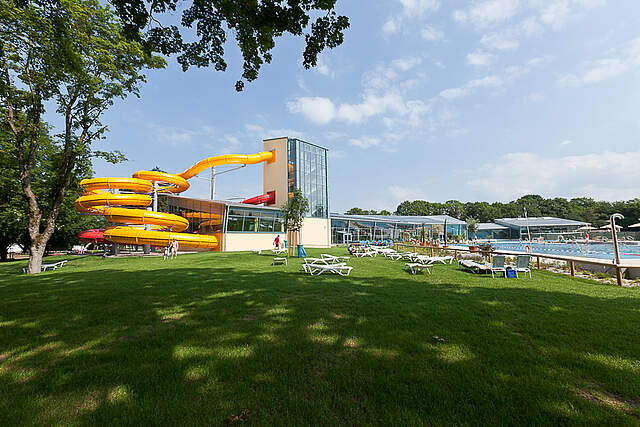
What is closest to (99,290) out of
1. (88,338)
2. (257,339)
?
(88,338)

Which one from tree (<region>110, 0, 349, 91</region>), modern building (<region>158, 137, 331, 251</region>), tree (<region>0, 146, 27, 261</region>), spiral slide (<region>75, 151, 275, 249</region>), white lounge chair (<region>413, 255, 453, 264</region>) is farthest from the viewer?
modern building (<region>158, 137, 331, 251</region>)

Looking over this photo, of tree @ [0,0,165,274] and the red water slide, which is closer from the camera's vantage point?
tree @ [0,0,165,274]

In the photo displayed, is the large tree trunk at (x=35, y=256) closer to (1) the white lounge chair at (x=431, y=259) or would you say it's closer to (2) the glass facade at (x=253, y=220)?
(2) the glass facade at (x=253, y=220)

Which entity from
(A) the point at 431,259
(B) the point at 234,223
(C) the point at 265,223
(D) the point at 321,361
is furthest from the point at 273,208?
(D) the point at 321,361

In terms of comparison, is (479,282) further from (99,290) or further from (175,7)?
(99,290)

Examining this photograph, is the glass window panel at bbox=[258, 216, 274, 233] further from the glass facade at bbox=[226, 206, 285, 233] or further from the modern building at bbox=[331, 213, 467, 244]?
the modern building at bbox=[331, 213, 467, 244]

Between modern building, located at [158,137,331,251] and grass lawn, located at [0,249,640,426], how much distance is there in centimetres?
2043

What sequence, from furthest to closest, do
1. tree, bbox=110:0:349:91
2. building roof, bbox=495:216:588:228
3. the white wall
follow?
1. building roof, bbox=495:216:588:228
2. the white wall
3. tree, bbox=110:0:349:91

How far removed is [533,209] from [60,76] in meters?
106

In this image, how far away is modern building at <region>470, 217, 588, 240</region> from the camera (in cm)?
6147

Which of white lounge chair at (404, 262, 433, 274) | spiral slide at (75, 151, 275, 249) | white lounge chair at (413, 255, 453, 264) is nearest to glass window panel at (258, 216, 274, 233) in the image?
spiral slide at (75, 151, 275, 249)

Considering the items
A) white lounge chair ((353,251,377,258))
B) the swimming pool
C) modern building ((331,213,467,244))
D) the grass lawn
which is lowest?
the swimming pool

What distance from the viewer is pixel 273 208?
28.6 m

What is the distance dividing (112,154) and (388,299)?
14.3m
